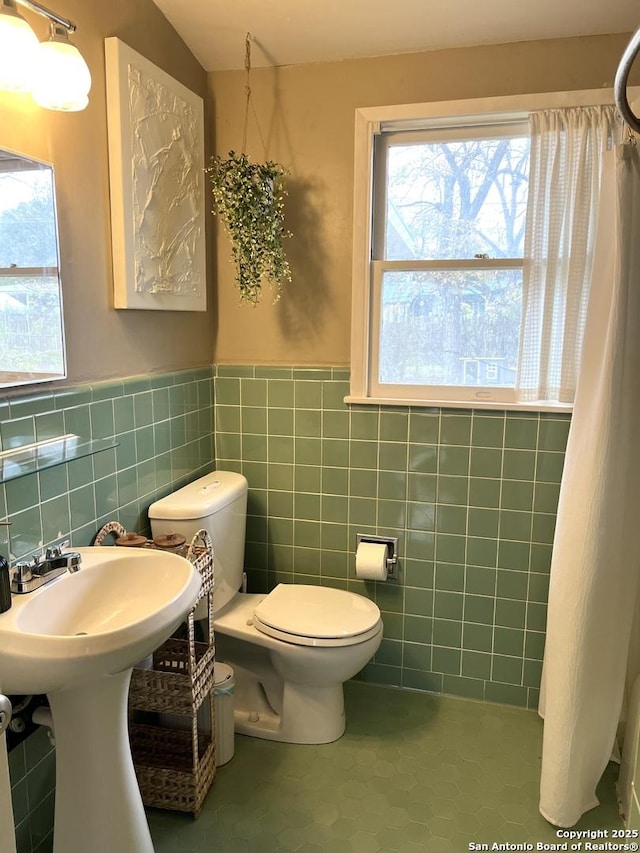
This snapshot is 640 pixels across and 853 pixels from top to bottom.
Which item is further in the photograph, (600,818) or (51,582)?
(600,818)

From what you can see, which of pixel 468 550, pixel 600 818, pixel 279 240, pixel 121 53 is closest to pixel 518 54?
pixel 279 240

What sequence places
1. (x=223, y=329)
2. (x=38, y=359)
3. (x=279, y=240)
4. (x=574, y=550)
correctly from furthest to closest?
(x=223, y=329) < (x=279, y=240) < (x=574, y=550) < (x=38, y=359)

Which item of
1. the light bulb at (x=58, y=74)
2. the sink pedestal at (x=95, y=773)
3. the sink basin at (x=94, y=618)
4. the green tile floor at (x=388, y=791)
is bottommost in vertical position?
the green tile floor at (x=388, y=791)

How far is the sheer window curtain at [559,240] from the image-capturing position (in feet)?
6.95

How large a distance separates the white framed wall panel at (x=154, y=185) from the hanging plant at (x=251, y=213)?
5.0 inches

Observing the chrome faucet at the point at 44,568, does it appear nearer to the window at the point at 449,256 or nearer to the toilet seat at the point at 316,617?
the toilet seat at the point at 316,617

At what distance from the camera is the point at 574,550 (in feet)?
5.94

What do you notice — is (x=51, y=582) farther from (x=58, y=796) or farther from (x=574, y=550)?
(x=574, y=550)

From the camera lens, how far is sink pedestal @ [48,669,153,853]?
145cm

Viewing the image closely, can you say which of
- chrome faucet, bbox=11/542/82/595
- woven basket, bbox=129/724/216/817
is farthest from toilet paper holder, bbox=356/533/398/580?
chrome faucet, bbox=11/542/82/595

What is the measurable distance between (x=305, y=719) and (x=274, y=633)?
36 cm

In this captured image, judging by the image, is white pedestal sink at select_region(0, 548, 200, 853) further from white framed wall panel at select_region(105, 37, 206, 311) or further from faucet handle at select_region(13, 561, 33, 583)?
white framed wall panel at select_region(105, 37, 206, 311)

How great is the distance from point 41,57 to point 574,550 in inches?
72.9

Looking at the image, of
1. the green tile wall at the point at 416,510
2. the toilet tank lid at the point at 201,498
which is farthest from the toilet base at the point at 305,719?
the toilet tank lid at the point at 201,498
